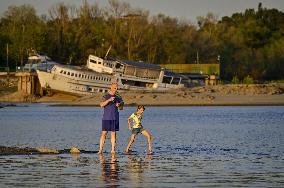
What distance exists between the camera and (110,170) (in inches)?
790

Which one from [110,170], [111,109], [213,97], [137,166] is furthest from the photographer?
[213,97]

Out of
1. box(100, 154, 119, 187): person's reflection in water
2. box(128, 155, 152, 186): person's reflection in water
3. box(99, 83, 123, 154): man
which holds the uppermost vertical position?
box(99, 83, 123, 154): man

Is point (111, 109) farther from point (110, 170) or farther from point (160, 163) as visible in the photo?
point (110, 170)

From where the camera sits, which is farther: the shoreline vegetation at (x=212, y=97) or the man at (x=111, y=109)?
the shoreline vegetation at (x=212, y=97)

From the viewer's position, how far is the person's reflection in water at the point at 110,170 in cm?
1791

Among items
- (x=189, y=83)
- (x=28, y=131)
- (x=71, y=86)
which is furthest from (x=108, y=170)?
(x=189, y=83)

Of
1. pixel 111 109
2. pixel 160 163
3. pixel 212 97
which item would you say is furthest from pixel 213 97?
pixel 160 163

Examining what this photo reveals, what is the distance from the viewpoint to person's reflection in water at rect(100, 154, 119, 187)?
17906 millimetres

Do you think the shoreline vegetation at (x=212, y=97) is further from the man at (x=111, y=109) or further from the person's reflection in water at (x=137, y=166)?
the person's reflection in water at (x=137, y=166)

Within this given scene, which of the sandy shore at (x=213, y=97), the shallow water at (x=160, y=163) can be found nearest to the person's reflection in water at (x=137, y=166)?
the shallow water at (x=160, y=163)

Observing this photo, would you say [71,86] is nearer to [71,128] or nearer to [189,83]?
[189,83]

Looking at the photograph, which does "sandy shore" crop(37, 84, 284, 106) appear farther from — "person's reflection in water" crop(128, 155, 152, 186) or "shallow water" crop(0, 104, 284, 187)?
"person's reflection in water" crop(128, 155, 152, 186)

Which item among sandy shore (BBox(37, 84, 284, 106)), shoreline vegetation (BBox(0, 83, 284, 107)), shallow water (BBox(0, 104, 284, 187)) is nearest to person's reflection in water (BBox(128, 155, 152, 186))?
shallow water (BBox(0, 104, 284, 187))

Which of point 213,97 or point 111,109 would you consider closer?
point 111,109
